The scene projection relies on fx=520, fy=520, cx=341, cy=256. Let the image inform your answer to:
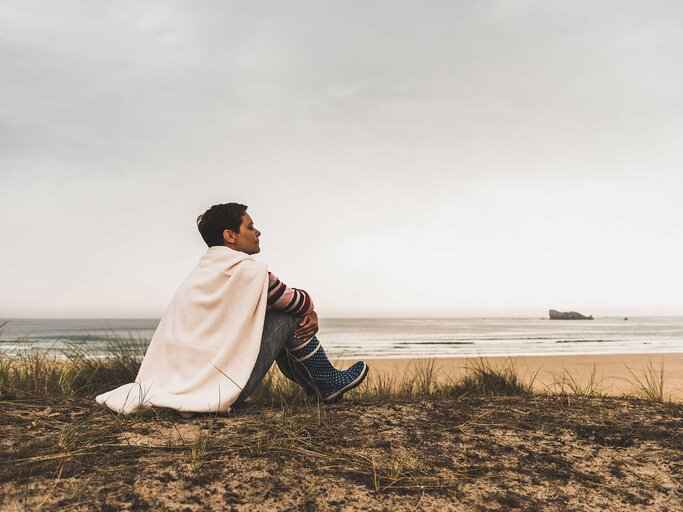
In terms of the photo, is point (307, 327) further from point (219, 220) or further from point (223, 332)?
point (219, 220)

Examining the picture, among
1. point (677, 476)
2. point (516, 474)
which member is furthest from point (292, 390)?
point (677, 476)

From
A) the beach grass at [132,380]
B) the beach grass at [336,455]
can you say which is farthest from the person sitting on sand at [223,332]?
the beach grass at [132,380]

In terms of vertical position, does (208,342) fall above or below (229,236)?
below

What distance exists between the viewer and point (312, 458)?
99.7 inches

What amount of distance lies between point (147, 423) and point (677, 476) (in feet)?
9.16

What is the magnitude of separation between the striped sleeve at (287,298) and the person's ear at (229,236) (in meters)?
0.38

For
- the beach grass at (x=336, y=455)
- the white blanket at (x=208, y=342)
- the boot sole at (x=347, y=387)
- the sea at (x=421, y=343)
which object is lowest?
Answer: the sea at (x=421, y=343)

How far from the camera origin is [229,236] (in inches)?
134

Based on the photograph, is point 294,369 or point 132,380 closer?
point 294,369

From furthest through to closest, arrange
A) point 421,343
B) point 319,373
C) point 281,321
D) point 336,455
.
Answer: point 421,343 < point 319,373 < point 281,321 < point 336,455

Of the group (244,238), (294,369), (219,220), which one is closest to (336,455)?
(294,369)

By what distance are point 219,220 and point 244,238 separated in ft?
0.66

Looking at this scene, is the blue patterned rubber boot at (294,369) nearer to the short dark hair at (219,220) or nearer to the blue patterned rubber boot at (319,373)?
the blue patterned rubber boot at (319,373)

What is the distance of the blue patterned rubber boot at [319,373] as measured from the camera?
11.4 ft
